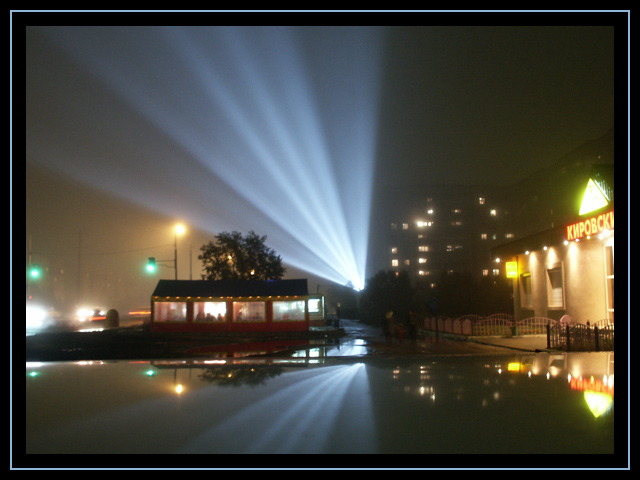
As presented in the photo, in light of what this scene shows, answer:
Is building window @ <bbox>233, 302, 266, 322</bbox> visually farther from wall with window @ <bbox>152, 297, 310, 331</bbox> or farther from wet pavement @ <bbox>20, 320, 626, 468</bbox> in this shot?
wet pavement @ <bbox>20, 320, 626, 468</bbox>

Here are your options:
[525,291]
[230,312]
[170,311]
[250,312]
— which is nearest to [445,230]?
[525,291]

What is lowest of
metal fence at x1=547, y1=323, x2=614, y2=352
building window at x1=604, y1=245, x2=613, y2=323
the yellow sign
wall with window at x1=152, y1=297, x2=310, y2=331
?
wall with window at x1=152, y1=297, x2=310, y2=331

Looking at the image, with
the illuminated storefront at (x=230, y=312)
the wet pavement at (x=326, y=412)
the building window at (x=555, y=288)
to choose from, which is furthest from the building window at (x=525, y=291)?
the wet pavement at (x=326, y=412)

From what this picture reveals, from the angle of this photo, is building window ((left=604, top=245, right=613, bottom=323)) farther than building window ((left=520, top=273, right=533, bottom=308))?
No

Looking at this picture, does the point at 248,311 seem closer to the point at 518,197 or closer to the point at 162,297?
the point at 162,297

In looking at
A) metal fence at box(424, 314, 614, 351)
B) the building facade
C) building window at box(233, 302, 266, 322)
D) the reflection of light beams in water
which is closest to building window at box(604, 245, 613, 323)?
metal fence at box(424, 314, 614, 351)

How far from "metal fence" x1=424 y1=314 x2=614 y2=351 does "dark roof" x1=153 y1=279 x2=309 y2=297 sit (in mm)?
9542

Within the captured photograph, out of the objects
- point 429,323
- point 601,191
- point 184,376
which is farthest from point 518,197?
point 184,376

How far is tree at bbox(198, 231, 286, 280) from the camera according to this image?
6122 cm

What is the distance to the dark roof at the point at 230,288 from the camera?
33.5 m

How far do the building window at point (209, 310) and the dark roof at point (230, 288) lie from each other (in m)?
0.61

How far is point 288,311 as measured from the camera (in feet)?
109

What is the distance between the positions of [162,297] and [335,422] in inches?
1131
